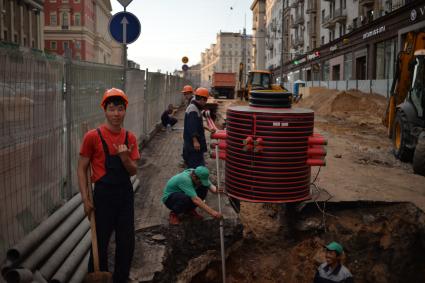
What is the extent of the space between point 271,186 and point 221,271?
1.29 m

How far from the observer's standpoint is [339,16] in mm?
40000

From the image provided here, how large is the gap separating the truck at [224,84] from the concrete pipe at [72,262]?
4424cm

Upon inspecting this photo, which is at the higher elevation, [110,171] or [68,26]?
[68,26]

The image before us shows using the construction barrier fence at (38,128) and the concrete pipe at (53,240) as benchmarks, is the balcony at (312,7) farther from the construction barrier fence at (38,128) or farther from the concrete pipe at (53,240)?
the concrete pipe at (53,240)

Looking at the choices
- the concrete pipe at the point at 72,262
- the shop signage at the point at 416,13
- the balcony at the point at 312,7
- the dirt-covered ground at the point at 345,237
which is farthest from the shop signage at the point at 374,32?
the concrete pipe at the point at 72,262

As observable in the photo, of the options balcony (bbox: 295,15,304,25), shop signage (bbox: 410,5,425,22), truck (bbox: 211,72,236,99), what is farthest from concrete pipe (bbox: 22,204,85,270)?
balcony (bbox: 295,15,304,25)

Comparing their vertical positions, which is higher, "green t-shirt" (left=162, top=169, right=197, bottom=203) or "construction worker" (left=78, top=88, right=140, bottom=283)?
"construction worker" (left=78, top=88, right=140, bottom=283)

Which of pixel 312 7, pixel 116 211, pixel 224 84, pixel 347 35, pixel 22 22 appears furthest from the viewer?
pixel 22 22

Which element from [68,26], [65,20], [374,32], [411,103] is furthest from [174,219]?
[65,20]

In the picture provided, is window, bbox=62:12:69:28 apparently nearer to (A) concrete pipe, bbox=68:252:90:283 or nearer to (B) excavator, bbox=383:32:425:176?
(B) excavator, bbox=383:32:425:176

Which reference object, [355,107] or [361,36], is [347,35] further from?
[355,107]

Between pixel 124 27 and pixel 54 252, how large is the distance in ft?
16.9

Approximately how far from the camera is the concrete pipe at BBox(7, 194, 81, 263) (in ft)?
12.0

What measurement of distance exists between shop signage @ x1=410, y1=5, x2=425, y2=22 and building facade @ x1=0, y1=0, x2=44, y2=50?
116ft
